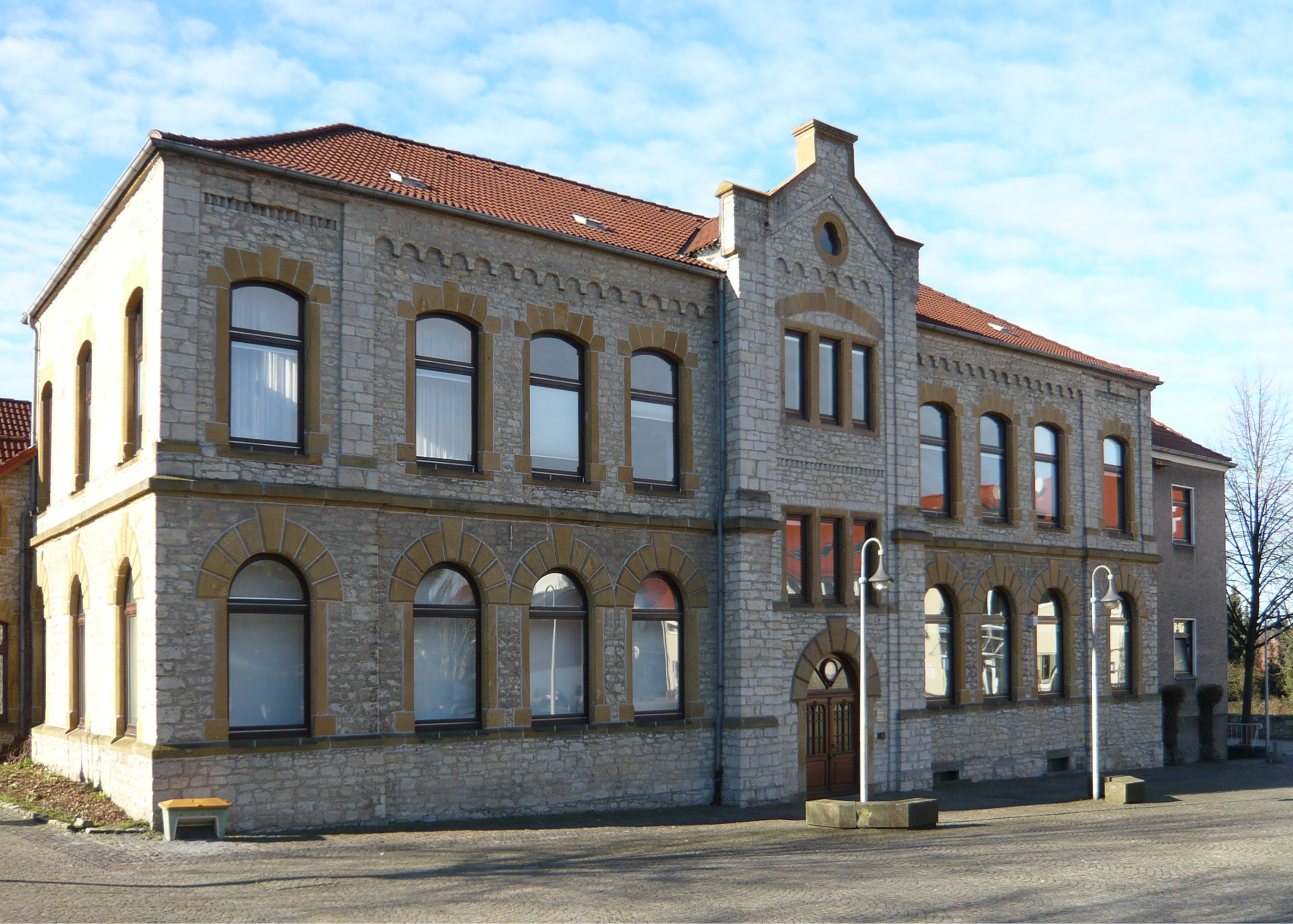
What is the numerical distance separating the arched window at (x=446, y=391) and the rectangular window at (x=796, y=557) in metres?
6.15

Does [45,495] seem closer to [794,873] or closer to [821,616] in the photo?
[821,616]

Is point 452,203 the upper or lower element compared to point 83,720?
upper

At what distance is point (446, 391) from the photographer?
1812 centimetres

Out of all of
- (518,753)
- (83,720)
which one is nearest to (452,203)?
(518,753)

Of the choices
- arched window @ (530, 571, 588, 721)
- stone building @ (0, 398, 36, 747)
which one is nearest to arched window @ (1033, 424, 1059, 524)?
arched window @ (530, 571, 588, 721)

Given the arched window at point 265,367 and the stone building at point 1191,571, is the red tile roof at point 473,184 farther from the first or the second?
the stone building at point 1191,571

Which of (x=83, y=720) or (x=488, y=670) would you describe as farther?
(x=83, y=720)

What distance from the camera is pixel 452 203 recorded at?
18266mm

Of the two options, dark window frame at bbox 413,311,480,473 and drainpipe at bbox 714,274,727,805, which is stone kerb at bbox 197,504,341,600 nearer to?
dark window frame at bbox 413,311,480,473

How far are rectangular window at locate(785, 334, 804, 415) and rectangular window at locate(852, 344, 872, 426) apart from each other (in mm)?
1375

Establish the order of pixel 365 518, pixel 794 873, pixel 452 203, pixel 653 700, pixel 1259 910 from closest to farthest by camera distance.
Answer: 1. pixel 1259 910
2. pixel 794 873
3. pixel 365 518
4. pixel 452 203
5. pixel 653 700

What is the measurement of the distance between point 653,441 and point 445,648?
509 cm

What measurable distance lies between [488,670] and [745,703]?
15.2 feet

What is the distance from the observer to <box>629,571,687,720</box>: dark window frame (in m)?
19.8
